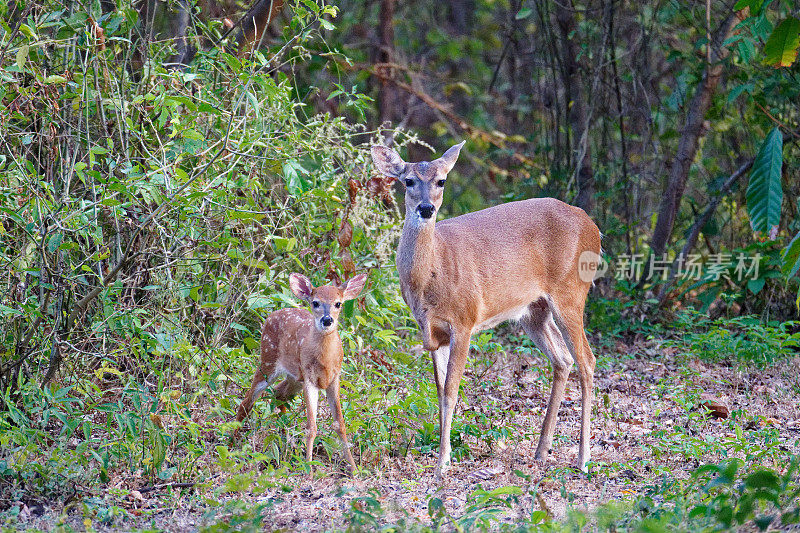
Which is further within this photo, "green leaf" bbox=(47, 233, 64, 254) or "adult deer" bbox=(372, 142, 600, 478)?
"adult deer" bbox=(372, 142, 600, 478)

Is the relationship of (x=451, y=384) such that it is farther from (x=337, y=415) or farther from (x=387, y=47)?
(x=387, y=47)

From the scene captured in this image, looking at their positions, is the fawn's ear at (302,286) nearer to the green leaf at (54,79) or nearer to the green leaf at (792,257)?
the green leaf at (54,79)

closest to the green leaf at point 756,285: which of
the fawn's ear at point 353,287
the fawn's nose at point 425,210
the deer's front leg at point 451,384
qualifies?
the deer's front leg at point 451,384

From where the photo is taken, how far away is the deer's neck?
5492 millimetres

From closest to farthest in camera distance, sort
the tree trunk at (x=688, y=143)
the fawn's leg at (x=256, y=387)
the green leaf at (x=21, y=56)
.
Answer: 1. the green leaf at (x=21, y=56)
2. the fawn's leg at (x=256, y=387)
3. the tree trunk at (x=688, y=143)

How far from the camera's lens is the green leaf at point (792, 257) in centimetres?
415

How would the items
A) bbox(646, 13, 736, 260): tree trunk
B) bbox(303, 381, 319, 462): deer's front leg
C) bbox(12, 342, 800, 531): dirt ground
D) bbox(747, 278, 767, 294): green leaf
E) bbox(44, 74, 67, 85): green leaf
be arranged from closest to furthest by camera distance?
bbox(12, 342, 800, 531): dirt ground < bbox(303, 381, 319, 462): deer's front leg < bbox(44, 74, 67, 85): green leaf < bbox(747, 278, 767, 294): green leaf < bbox(646, 13, 736, 260): tree trunk

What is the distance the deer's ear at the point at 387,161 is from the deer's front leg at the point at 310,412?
4.42ft

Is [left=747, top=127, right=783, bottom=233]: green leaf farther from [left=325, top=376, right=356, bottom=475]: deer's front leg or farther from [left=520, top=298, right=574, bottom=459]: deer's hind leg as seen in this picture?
[left=325, top=376, right=356, bottom=475]: deer's front leg

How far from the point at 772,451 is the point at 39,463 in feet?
12.3

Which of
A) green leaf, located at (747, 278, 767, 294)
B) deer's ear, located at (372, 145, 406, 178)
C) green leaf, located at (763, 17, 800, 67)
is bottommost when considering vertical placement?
green leaf, located at (747, 278, 767, 294)

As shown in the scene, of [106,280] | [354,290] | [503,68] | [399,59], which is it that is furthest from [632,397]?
[503,68]

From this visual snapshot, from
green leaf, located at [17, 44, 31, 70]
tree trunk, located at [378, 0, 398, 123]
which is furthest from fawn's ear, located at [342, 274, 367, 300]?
tree trunk, located at [378, 0, 398, 123]

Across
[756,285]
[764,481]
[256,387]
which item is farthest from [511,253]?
[756,285]
